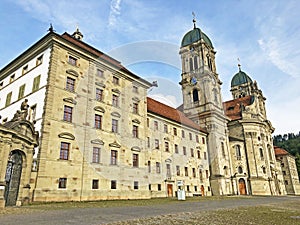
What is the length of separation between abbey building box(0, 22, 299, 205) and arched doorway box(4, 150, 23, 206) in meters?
0.07

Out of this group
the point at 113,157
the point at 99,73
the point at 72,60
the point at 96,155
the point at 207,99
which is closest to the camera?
the point at 96,155

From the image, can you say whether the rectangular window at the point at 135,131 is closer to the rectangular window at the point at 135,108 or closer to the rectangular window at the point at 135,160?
the rectangular window at the point at 135,108

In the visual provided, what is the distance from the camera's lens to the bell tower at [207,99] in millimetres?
50094

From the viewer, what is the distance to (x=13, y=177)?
1902cm

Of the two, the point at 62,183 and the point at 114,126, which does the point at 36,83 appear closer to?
the point at 114,126

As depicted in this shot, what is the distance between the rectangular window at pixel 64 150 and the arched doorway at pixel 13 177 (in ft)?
16.7

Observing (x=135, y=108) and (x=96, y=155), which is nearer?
(x=96, y=155)

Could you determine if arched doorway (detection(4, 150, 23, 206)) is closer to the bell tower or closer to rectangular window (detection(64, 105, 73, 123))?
rectangular window (detection(64, 105, 73, 123))

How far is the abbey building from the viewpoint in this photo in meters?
22.7

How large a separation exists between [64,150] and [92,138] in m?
3.61

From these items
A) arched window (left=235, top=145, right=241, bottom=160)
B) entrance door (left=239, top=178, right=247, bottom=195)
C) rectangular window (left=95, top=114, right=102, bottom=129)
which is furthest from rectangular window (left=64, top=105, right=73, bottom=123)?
arched window (left=235, top=145, right=241, bottom=160)

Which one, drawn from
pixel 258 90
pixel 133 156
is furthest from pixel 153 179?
pixel 258 90

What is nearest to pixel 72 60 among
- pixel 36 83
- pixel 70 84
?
pixel 70 84

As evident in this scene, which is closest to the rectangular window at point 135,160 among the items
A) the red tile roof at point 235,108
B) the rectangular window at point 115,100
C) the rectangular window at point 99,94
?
the rectangular window at point 115,100
